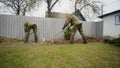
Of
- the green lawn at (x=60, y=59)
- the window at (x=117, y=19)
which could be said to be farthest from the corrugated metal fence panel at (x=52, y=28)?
the green lawn at (x=60, y=59)

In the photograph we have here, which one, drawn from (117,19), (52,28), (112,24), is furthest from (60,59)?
(112,24)

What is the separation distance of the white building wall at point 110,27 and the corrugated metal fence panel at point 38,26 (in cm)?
109

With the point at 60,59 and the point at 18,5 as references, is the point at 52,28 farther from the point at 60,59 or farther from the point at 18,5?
the point at 18,5

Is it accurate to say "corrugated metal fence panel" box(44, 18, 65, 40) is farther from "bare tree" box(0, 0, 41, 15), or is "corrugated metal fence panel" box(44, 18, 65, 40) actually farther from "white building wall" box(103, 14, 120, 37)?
"bare tree" box(0, 0, 41, 15)

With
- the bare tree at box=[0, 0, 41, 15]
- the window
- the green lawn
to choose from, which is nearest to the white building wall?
the window

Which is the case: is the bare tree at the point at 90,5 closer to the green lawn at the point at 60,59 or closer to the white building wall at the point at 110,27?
the white building wall at the point at 110,27

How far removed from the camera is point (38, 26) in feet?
39.4

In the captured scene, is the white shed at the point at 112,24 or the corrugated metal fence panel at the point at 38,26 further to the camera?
the white shed at the point at 112,24

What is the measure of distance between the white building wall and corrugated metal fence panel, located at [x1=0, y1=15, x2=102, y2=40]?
1.09 m

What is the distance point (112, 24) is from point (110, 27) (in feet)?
1.20

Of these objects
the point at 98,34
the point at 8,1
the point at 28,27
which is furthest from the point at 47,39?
the point at 8,1

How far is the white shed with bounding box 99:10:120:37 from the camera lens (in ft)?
38.0

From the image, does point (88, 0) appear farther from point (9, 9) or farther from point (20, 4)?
point (9, 9)

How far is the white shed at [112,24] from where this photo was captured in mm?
11594
